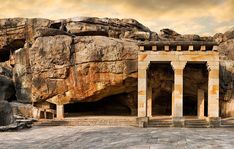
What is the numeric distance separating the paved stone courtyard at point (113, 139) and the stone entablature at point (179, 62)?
3.71 meters

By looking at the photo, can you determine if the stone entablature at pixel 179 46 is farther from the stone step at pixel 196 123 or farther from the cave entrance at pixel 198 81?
the stone step at pixel 196 123

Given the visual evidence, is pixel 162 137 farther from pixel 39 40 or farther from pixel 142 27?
pixel 142 27

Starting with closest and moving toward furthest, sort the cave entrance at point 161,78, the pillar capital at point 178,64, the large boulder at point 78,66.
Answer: the pillar capital at point 178,64 < the large boulder at point 78,66 < the cave entrance at point 161,78

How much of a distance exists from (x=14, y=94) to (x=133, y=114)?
10.1 meters

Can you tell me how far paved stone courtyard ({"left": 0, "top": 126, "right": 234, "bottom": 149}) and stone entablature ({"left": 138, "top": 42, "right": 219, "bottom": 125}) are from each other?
3706 mm

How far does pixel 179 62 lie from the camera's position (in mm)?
21000

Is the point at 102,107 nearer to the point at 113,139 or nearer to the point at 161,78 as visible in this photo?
the point at 161,78

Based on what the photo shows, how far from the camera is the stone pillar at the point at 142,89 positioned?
821 inches

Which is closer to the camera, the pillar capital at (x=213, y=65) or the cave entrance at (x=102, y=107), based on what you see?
the pillar capital at (x=213, y=65)

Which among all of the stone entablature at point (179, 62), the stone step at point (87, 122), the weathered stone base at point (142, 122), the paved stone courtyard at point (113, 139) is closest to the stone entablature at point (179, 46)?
the stone entablature at point (179, 62)

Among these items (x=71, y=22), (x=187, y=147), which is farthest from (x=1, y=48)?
(x=187, y=147)

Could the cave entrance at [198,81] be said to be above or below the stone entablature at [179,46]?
below

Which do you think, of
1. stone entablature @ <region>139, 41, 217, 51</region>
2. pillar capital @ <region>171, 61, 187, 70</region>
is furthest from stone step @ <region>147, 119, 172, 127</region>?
stone entablature @ <region>139, 41, 217, 51</region>

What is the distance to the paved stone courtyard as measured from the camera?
13.5 meters
